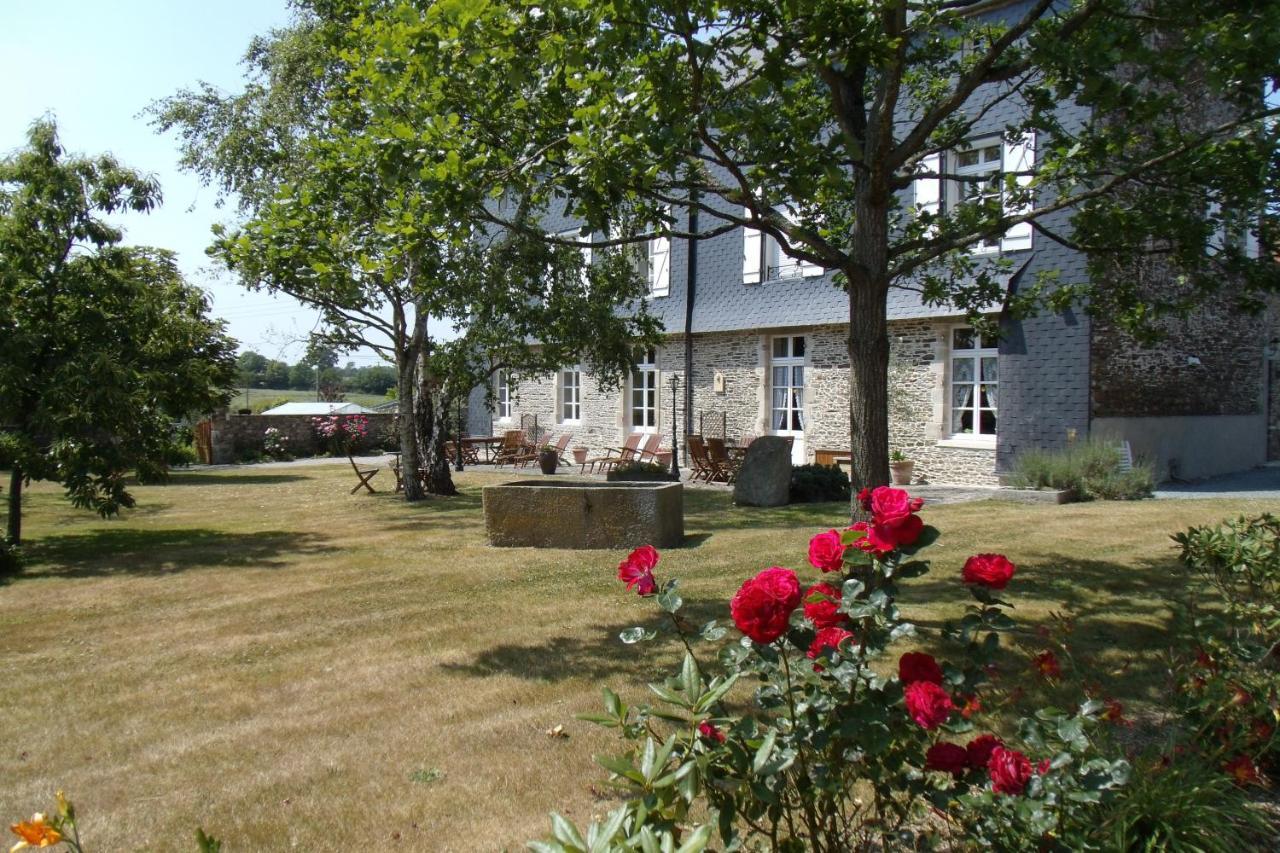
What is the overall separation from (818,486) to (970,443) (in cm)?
301

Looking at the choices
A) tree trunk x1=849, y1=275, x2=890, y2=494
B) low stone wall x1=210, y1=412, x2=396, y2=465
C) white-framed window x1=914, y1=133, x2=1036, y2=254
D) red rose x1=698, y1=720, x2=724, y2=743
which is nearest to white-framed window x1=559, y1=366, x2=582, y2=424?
low stone wall x1=210, y1=412, x2=396, y2=465

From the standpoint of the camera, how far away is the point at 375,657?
17.7 ft

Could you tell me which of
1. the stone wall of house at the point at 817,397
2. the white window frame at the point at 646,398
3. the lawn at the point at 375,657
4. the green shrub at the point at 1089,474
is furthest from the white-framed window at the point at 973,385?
the white window frame at the point at 646,398

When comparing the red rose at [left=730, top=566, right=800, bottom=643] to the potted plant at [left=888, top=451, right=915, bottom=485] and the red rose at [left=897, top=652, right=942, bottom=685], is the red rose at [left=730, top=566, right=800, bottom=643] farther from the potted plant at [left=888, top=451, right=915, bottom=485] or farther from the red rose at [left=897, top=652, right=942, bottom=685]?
the potted plant at [left=888, top=451, right=915, bottom=485]

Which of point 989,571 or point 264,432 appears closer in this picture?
point 989,571

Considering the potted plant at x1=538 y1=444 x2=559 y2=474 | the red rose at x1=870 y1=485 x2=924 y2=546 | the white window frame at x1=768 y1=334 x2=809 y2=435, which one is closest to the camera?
the red rose at x1=870 y1=485 x2=924 y2=546

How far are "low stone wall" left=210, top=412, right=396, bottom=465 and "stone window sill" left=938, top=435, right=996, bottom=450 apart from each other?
1745 cm

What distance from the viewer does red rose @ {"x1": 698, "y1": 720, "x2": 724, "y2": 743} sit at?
7.22 ft

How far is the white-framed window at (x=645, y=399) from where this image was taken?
20.7 meters

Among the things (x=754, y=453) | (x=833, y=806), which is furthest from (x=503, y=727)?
(x=754, y=453)

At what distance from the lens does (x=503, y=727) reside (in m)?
4.17

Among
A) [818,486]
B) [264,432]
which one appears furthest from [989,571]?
[264,432]

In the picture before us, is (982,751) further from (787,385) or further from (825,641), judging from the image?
(787,385)

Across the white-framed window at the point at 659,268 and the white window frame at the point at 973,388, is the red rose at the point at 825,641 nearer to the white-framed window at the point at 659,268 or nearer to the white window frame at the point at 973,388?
the white window frame at the point at 973,388
